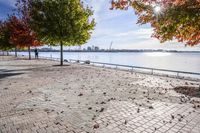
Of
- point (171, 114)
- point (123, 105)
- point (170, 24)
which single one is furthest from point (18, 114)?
point (170, 24)

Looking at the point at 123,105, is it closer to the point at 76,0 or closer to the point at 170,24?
the point at 170,24

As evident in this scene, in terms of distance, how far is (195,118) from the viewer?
7.59m

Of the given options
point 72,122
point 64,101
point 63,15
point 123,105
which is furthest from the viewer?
point 63,15

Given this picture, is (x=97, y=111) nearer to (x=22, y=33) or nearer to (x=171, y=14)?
(x=171, y=14)


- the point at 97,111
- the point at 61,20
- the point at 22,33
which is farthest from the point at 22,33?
the point at 97,111

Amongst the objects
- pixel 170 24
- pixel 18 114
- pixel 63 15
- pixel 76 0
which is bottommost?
pixel 18 114

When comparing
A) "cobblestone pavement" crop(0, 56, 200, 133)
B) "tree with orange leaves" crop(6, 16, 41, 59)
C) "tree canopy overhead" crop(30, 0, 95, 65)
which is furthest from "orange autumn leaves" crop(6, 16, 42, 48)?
"cobblestone pavement" crop(0, 56, 200, 133)

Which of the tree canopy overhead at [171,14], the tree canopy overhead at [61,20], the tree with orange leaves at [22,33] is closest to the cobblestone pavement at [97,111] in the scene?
the tree canopy overhead at [171,14]

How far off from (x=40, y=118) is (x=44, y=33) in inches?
908

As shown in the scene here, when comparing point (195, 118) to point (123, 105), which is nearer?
point (195, 118)

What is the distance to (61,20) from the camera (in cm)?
2788

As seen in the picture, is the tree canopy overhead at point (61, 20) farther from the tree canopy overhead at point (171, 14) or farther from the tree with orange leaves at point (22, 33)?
the tree canopy overhead at point (171, 14)

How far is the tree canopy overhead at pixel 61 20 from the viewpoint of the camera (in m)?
27.8

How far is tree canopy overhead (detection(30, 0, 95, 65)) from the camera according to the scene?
27797 mm
